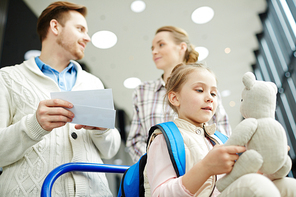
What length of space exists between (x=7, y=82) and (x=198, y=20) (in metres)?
2.92

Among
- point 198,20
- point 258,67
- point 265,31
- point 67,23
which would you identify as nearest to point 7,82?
point 67,23

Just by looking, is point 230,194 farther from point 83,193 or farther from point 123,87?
point 123,87

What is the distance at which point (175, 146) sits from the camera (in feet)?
2.78

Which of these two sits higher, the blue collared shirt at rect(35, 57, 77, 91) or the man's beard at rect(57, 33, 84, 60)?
the man's beard at rect(57, 33, 84, 60)

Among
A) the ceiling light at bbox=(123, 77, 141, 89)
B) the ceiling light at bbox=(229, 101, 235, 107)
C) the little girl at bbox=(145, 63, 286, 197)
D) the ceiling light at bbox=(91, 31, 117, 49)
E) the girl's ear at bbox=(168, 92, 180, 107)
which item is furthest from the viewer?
the ceiling light at bbox=(229, 101, 235, 107)

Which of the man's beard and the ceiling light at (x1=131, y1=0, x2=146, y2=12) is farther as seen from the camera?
the ceiling light at (x1=131, y1=0, x2=146, y2=12)

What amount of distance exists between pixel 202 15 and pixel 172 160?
→ 3.10 m

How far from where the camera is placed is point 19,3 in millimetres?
3027

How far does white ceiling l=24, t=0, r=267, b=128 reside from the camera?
133 inches

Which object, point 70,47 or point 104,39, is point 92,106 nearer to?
point 70,47

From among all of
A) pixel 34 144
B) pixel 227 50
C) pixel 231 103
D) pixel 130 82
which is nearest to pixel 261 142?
pixel 34 144

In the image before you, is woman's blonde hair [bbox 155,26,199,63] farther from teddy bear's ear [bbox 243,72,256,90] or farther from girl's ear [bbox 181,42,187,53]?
teddy bear's ear [bbox 243,72,256,90]

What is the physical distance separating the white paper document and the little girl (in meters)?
0.26

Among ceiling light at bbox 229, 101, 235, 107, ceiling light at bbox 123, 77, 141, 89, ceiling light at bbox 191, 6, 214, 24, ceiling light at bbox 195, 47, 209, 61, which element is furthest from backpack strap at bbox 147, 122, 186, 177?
ceiling light at bbox 229, 101, 235, 107
